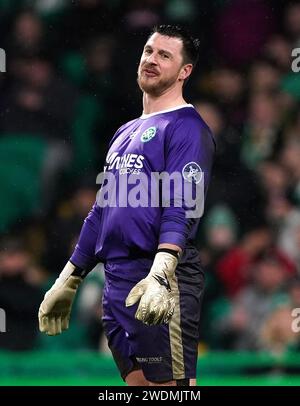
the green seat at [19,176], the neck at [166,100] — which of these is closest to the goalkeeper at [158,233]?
the neck at [166,100]

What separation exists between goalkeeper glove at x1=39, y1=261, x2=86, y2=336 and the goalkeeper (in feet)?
0.61

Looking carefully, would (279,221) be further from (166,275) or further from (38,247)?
(166,275)

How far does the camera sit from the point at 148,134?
4.19 meters

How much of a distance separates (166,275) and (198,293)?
1.05 ft

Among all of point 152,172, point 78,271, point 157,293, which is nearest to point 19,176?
point 78,271

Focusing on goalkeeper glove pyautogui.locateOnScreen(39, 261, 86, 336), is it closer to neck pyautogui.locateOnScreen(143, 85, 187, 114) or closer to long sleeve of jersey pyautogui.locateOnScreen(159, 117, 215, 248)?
long sleeve of jersey pyautogui.locateOnScreen(159, 117, 215, 248)

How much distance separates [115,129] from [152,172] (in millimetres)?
3549

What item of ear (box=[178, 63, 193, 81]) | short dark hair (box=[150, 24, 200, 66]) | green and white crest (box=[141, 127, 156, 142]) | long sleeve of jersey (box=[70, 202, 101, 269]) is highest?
short dark hair (box=[150, 24, 200, 66])

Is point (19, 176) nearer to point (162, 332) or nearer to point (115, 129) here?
point (115, 129)

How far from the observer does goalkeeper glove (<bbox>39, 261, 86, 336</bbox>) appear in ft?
14.5

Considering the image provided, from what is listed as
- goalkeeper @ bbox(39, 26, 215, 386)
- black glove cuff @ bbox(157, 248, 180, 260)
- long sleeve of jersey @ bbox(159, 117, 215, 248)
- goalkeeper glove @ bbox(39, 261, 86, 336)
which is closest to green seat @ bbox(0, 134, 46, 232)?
goalkeeper glove @ bbox(39, 261, 86, 336)

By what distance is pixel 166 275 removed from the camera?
12.9 ft

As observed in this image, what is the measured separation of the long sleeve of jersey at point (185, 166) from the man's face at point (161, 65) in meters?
0.19

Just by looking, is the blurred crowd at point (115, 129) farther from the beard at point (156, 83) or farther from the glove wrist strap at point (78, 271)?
the beard at point (156, 83)
